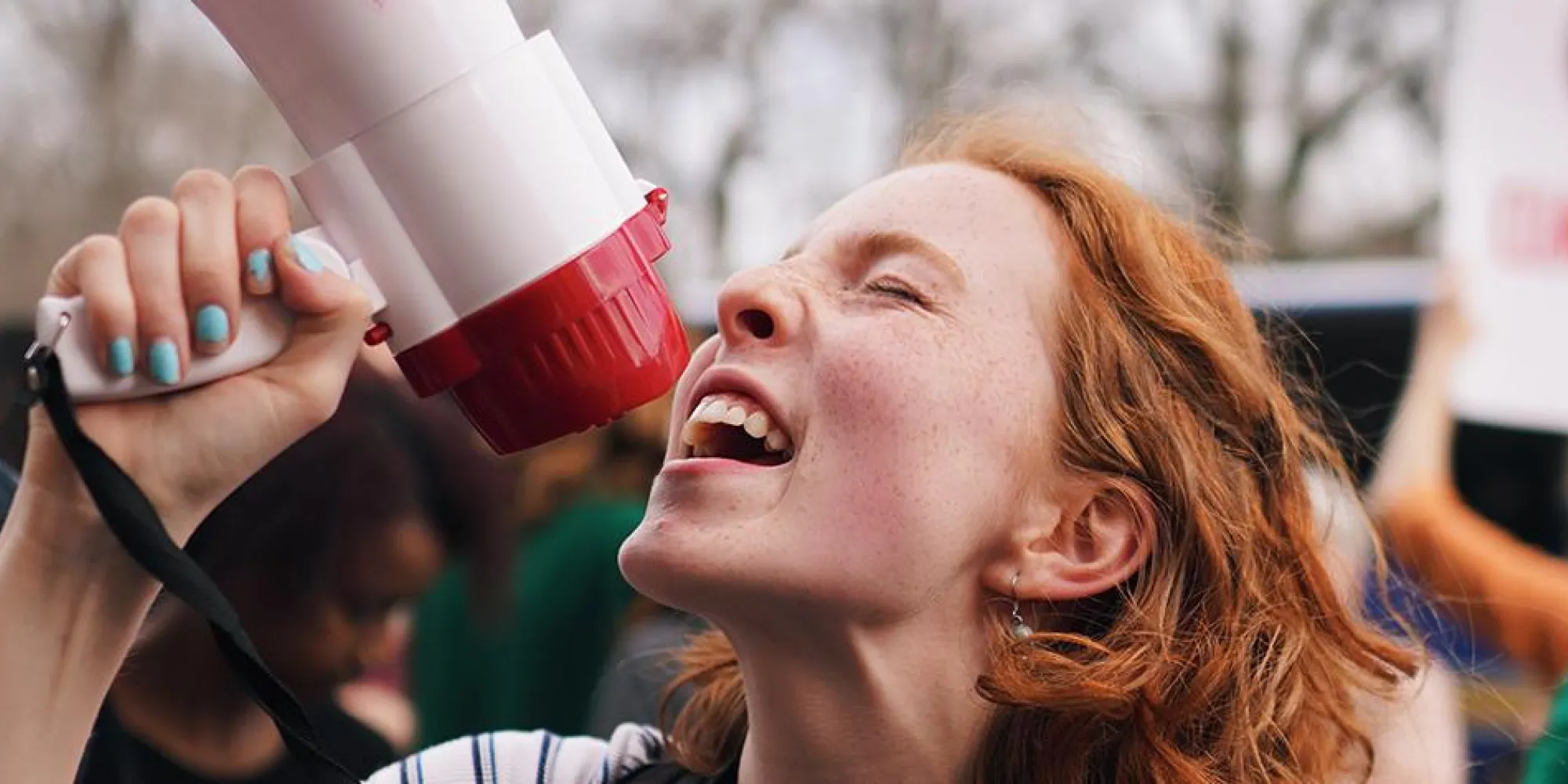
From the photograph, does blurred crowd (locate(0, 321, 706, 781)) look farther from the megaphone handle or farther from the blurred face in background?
the megaphone handle

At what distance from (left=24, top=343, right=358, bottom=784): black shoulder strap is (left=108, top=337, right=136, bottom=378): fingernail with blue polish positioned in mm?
39

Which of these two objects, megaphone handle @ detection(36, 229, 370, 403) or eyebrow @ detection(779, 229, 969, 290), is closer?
megaphone handle @ detection(36, 229, 370, 403)

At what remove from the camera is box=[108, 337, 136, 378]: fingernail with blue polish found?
4.50 feet

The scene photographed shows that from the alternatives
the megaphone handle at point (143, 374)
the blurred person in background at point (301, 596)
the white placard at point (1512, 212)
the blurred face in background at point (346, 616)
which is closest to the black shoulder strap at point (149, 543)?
the megaphone handle at point (143, 374)

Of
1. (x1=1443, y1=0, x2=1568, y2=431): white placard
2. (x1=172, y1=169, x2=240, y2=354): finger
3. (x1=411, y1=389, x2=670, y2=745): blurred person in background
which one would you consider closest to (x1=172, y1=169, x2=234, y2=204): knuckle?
(x1=172, y1=169, x2=240, y2=354): finger

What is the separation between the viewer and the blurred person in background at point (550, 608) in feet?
13.0

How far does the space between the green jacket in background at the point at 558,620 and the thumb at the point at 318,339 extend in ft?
7.70

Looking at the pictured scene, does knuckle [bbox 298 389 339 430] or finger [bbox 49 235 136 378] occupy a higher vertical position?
finger [bbox 49 235 136 378]

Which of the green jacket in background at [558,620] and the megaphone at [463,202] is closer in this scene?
the megaphone at [463,202]

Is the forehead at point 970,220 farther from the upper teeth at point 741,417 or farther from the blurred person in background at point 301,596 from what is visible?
the blurred person in background at point 301,596

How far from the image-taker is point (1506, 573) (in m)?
2.76

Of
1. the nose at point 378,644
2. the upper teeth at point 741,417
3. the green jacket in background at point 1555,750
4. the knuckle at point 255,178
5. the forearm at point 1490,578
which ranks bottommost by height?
the forearm at point 1490,578

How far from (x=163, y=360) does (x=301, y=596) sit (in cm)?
144

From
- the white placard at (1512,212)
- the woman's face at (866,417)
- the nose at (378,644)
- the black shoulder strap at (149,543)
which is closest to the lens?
the black shoulder strap at (149,543)
